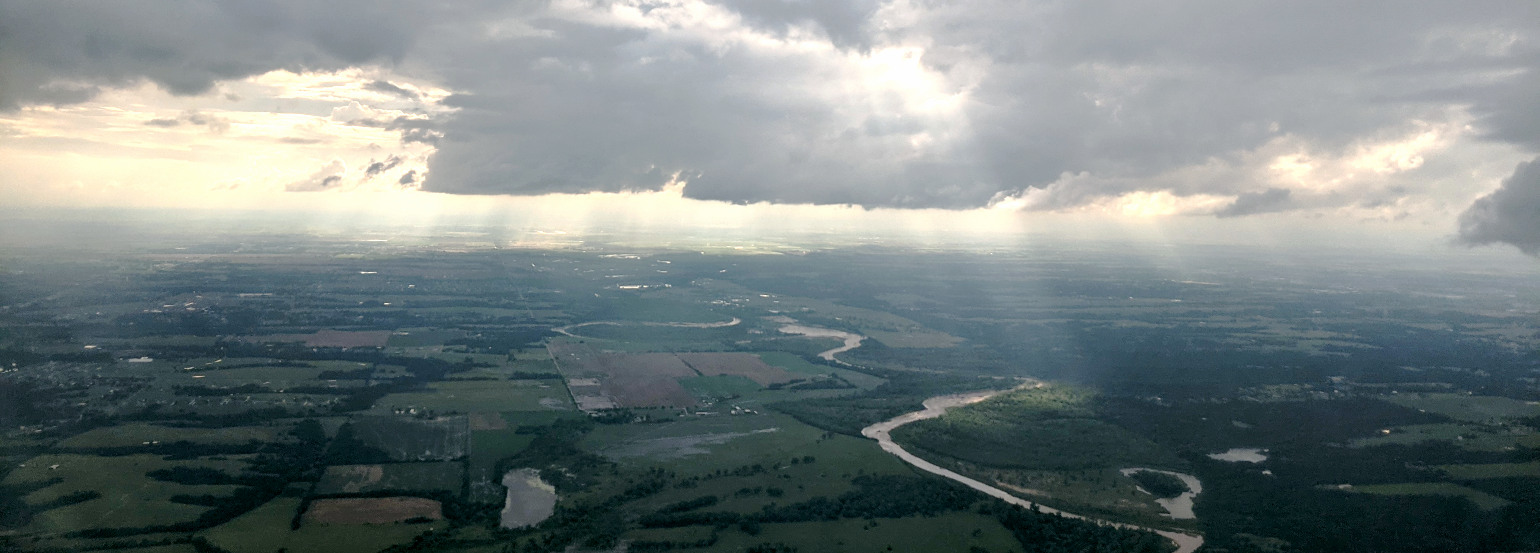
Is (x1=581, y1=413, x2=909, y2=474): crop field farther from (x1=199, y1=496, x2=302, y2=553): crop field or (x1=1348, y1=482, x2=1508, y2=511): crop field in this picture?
(x1=1348, y1=482, x2=1508, y2=511): crop field

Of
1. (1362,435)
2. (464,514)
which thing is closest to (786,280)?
(1362,435)

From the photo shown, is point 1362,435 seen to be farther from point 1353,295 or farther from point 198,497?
point 1353,295

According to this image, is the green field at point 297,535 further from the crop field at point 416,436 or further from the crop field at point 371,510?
the crop field at point 416,436

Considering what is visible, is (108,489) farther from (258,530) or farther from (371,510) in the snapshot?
(371,510)

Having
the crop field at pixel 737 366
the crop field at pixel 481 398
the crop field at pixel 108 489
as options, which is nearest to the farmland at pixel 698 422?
the crop field at pixel 108 489

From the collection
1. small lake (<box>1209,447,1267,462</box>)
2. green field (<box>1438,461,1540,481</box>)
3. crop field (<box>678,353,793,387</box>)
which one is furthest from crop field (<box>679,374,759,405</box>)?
green field (<box>1438,461,1540,481</box>)

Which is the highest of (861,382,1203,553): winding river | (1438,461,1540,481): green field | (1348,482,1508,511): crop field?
(1438,461,1540,481): green field
